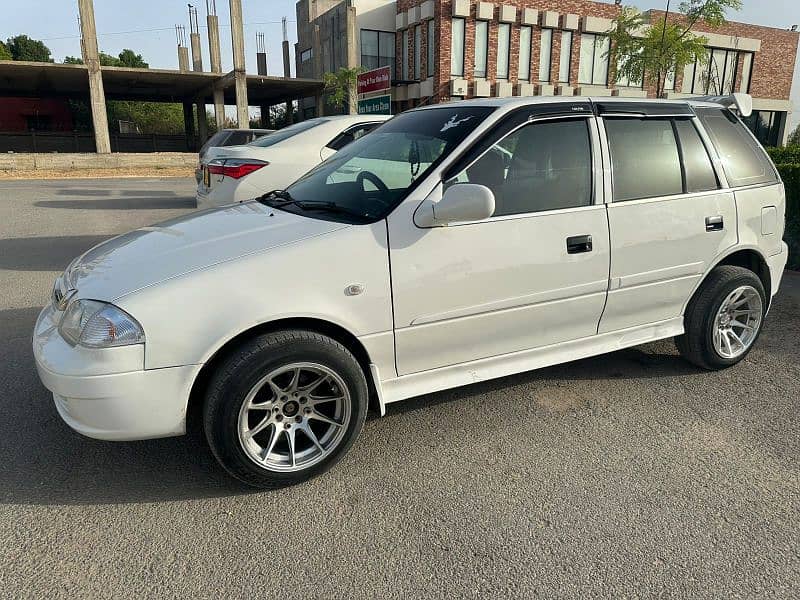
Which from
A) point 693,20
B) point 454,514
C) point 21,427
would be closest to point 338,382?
point 454,514

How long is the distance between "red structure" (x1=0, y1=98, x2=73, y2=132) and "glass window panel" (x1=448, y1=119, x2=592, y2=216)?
50.5 meters

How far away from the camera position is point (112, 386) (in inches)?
98.8

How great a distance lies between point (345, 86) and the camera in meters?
33.2

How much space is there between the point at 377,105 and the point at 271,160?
49.4ft

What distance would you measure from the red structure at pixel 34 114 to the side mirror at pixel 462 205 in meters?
50.6

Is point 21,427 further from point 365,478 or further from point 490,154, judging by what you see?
point 490,154

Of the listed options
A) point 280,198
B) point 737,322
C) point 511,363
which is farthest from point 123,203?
point 737,322

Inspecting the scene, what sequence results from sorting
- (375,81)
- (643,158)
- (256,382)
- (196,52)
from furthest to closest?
(196,52)
(375,81)
(643,158)
(256,382)

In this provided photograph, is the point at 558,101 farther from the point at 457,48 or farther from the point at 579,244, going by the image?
the point at 457,48

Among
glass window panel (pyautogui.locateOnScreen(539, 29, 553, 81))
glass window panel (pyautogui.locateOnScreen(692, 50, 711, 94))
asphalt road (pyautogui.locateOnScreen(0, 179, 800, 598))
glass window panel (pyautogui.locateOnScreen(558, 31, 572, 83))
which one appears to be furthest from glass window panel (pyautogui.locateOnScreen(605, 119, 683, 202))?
glass window panel (pyautogui.locateOnScreen(692, 50, 711, 94))

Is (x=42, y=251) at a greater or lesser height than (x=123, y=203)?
lesser

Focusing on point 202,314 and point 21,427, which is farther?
point 21,427

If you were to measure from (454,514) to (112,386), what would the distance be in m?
1.60

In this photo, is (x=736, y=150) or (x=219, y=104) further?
(x=219, y=104)
